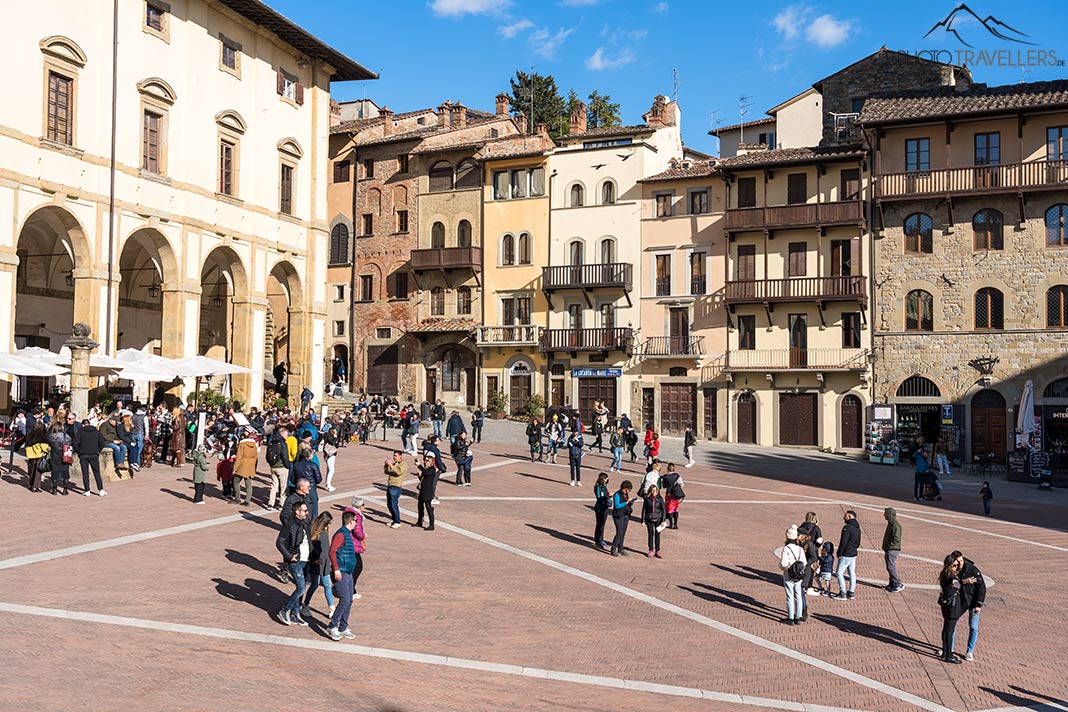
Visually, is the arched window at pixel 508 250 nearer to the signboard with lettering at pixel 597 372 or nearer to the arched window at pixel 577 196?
the arched window at pixel 577 196

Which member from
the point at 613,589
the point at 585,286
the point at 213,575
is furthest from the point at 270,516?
the point at 585,286

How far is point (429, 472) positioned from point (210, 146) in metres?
22.9

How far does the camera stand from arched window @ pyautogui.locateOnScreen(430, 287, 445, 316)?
5059cm

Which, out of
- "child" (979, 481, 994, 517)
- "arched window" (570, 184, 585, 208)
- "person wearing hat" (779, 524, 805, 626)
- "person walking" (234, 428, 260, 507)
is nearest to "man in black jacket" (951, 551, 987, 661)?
"person wearing hat" (779, 524, 805, 626)

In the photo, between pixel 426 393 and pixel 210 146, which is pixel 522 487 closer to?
pixel 210 146

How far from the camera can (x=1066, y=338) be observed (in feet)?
128

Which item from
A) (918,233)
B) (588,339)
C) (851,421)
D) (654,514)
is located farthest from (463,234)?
(654,514)

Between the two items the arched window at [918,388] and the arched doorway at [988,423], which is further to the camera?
the arched window at [918,388]

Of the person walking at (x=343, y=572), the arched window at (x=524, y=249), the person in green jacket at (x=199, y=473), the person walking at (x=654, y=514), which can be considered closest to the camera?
the person walking at (x=343, y=572)

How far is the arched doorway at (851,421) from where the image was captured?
1636 inches

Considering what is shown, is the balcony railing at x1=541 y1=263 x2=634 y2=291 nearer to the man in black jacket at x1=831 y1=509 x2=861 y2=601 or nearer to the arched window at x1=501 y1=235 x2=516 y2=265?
the arched window at x1=501 y1=235 x2=516 y2=265

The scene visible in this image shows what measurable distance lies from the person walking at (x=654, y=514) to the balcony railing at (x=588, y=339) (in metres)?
26.4

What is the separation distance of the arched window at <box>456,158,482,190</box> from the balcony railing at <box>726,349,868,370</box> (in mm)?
15566

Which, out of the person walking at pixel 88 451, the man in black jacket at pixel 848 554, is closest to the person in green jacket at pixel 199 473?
the person walking at pixel 88 451
